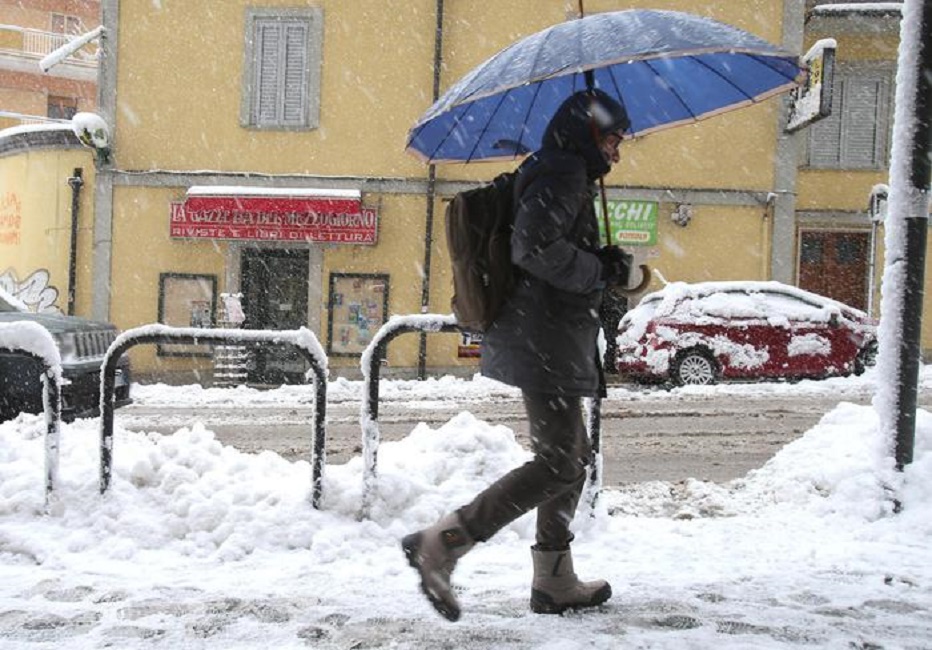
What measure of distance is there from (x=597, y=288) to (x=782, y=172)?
48.5 feet

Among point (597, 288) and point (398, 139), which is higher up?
point (398, 139)

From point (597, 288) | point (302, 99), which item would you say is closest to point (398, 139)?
point (302, 99)

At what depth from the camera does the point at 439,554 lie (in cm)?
307

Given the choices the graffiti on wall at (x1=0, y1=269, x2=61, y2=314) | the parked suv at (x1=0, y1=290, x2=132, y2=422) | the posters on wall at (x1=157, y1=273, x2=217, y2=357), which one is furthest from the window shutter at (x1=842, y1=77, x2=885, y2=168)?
the graffiti on wall at (x1=0, y1=269, x2=61, y2=314)

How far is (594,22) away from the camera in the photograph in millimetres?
3486

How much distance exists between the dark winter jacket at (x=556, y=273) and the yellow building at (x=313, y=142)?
1305 centimetres

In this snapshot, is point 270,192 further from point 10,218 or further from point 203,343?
point 203,343

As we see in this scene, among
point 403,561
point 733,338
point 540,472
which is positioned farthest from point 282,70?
point 540,472

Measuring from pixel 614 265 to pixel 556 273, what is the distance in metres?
0.26

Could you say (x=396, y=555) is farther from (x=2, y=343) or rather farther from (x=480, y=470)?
(x=2, y=343)

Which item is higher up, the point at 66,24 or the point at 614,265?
the point at 66,24

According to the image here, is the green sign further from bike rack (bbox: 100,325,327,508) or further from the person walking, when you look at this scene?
the person walking

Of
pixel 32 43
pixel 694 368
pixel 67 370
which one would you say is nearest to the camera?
pixel 67 370

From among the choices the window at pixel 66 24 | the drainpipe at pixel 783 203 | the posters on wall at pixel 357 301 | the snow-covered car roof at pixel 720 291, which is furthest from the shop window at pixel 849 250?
the window at pixel 66 24
